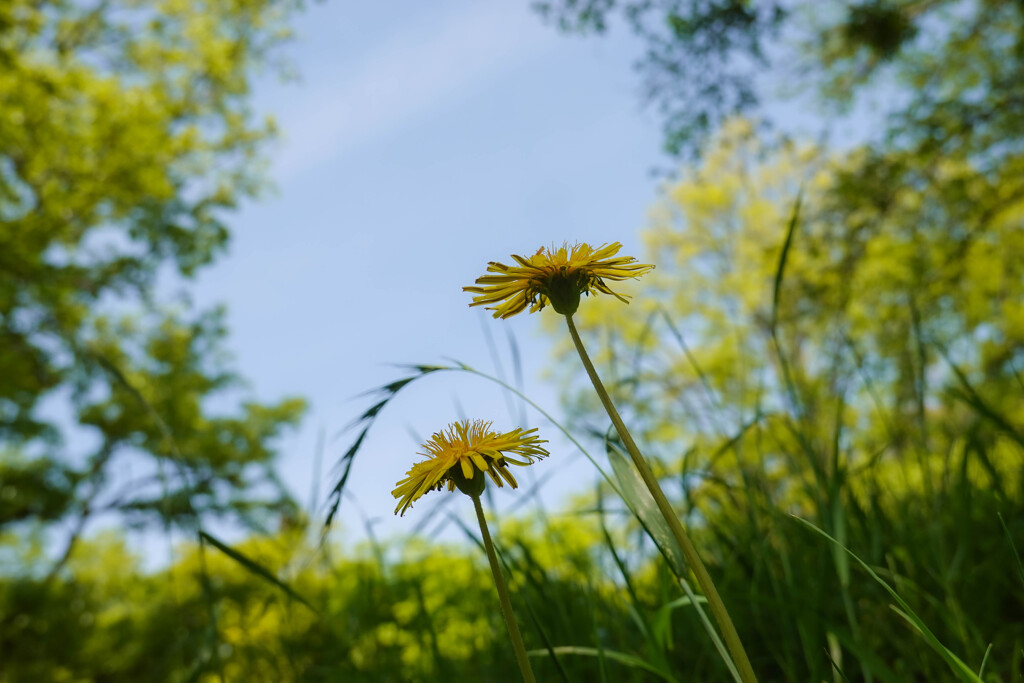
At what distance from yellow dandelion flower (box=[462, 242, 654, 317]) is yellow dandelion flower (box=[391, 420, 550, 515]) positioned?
0.31 feet

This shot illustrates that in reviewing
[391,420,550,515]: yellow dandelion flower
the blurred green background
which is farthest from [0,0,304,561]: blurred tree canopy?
[391,420,550,515]: yellow dandelion flower

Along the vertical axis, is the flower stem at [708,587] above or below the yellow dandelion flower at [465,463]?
below

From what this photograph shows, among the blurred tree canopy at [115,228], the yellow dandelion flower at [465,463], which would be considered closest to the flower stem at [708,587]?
the yellow dandelion flower at [465,463]

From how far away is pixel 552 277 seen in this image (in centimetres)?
52

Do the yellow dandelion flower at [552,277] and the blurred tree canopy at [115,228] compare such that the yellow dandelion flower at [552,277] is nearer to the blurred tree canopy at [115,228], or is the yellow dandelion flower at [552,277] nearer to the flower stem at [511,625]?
the flower stem at [511,625]

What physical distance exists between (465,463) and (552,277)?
6.0 inches

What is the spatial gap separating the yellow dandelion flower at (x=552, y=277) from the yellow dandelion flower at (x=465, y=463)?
0.10 meters

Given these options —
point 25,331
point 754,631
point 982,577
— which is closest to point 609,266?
point 754,631

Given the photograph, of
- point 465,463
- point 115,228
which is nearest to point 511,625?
point 465,463

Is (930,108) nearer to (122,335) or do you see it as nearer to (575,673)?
(575,673)

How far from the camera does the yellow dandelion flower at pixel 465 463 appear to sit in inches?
Result: 19.5

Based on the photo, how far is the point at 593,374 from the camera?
18.0 inches

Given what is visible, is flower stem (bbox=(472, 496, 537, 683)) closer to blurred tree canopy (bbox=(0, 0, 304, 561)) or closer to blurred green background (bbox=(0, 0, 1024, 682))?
blurred green background (bbox=(0, 0, 1024, 682))

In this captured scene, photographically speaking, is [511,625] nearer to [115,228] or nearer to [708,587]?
[708,587]
